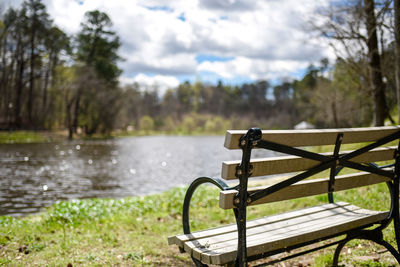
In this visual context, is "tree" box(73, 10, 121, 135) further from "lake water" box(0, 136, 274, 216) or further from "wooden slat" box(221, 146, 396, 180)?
"wooden slat" box(221, 146, 396, 180)

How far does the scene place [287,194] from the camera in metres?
2.41

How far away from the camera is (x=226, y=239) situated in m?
2.37

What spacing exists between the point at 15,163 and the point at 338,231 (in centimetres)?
1761

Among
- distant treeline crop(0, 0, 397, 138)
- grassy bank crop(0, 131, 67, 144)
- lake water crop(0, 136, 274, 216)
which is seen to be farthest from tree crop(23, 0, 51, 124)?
lake water crop(0, 136, 274, 216)

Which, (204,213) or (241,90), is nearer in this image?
(204,213)

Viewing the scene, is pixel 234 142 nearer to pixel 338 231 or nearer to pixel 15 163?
pixel 338 231

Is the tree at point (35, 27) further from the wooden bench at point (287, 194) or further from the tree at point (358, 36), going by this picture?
the wooden bench at point (287, 194)

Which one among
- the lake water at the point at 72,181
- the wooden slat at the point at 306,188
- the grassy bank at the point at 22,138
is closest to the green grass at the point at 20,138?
the grassy bank at the point at 22,138

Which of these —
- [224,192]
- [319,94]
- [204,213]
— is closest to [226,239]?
Result: [224,192]

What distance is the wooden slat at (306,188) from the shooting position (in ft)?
6.73

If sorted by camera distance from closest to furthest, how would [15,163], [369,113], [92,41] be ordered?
[15,163] → [369,113] → [92,41]

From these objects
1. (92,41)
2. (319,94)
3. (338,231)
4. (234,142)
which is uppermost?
(92,41)

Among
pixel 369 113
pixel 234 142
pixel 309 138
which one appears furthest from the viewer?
pixel 369 113

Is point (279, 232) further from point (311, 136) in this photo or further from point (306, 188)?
point (311, 136)
